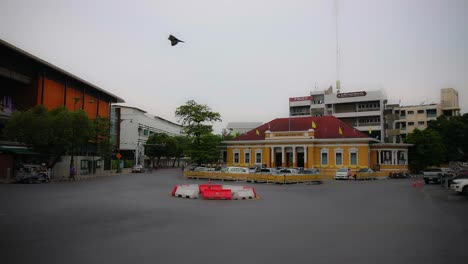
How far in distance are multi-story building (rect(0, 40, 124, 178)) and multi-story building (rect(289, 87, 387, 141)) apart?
150 feet

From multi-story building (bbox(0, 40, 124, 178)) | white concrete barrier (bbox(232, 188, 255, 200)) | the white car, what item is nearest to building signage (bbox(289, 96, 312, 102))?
multi-story building (bbox(0, 40, 124, 178))

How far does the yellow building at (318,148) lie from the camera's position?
4903 cm

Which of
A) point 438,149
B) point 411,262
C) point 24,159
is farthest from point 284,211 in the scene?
point 438,149

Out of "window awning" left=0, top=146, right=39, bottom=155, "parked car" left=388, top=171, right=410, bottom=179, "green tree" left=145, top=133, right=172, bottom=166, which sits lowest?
"parked car" left=388, top=171, right=410, bottom=179

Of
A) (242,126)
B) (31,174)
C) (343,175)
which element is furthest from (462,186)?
(242,126)

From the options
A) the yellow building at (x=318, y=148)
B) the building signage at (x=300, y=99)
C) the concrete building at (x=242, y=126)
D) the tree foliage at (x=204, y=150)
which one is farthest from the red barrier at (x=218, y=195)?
the concrete building at (x=242, y=126)

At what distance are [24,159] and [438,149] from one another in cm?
5631

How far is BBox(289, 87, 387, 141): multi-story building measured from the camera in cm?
6756

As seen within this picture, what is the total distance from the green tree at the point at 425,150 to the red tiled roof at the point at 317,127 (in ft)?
34.4

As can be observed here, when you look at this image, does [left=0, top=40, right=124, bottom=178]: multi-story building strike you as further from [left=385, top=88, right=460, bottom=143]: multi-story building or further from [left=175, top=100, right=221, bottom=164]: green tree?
[left=385, top=88, right=460, bottom=143]: multi-story building

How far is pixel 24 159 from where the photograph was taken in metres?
39.9

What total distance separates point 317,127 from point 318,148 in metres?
Result: 4.55

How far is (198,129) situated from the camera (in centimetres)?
5444

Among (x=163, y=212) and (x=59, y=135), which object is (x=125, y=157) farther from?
(x=163, y=212)
